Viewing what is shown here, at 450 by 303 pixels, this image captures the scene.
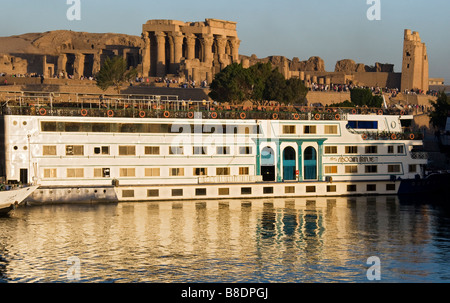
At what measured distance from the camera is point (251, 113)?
55781mm

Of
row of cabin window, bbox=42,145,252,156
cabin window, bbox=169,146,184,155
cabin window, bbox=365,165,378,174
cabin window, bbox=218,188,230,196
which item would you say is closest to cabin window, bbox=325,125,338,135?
cabin window, bbox=365,165,378,174

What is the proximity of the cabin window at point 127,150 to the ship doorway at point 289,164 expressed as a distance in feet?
36.5

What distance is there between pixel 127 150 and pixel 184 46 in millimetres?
66820

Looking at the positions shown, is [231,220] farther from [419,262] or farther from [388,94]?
[388,94]

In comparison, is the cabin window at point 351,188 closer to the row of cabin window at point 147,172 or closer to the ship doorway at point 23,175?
the row of cabin window at point 147,172

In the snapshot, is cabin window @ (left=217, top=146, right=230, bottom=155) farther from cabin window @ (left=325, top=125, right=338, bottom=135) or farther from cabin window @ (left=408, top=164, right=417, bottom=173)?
cabin window @ (left=408, top=164, right=417, bottom=173)

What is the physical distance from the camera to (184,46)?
11700 cm

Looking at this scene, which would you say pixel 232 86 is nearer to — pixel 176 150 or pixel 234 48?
pixel 176 150

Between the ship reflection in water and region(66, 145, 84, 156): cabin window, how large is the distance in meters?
3.63

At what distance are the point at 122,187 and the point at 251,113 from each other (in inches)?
430

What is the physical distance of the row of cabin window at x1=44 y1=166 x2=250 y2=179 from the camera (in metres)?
50.9

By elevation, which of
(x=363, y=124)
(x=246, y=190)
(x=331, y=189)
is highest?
(x=363, y=124)

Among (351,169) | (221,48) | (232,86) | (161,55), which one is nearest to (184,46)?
(161,55)
